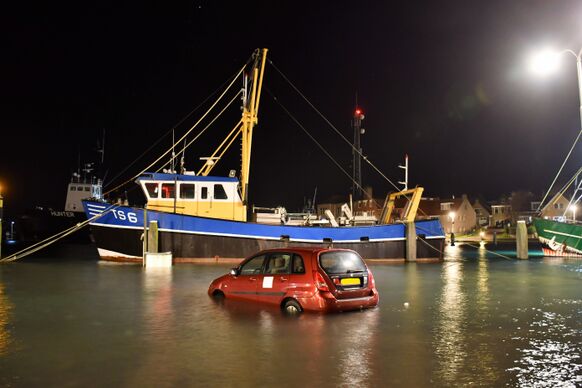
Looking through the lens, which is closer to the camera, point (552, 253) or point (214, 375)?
point (214, 375)

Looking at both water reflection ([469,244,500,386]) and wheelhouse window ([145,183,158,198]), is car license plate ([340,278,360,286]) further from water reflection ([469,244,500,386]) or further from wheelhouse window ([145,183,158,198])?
wheelhouse window ([145,183,158,198])

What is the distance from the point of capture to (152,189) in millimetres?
24031

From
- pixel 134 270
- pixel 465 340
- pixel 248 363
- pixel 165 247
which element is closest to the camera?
pixel 248 363

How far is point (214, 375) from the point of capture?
5535mm

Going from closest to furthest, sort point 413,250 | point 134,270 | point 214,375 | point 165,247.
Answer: point 214,375
point 134,270
point 165,247
point 413,250

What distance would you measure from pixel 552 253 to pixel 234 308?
88.2ft

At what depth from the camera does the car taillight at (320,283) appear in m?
9.17

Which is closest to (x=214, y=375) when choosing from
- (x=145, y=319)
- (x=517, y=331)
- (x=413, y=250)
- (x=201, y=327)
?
(x=201, y=327)

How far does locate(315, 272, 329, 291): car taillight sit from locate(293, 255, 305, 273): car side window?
0.32 meters

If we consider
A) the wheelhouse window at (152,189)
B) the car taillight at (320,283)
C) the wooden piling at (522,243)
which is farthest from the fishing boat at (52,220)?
the car taillight at (320,283)

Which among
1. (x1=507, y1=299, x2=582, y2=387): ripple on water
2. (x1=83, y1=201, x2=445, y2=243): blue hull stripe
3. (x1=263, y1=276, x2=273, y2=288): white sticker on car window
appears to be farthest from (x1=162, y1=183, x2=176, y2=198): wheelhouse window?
(x1=507, y1=299, x2=582, y2=387): ripple on water

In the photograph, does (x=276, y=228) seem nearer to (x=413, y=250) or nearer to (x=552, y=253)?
(x=413, y=250)

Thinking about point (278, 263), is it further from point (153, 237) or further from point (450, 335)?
point (153, 237)

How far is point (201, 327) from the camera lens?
819 cm
